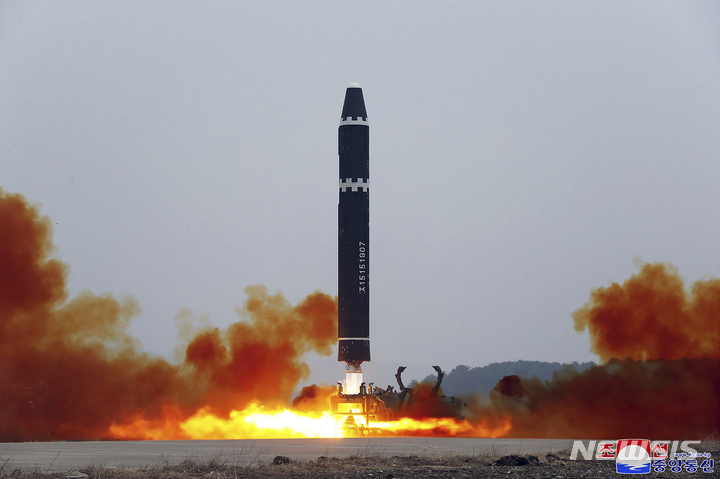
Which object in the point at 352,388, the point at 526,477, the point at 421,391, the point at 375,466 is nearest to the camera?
the point at 526,477

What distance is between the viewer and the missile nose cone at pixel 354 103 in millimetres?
64250

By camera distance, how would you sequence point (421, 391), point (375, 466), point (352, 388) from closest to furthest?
point (375, 466) → point (352, 388) → point (421, 391)

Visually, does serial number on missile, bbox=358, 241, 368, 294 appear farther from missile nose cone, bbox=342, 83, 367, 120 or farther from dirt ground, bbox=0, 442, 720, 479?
dirt ground, bbox=0, 442, 720, 479

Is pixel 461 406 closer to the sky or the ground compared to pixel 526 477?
closer to the sky

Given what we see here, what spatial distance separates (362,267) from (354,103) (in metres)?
9.86

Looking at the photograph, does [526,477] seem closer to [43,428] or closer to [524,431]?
[524,431]

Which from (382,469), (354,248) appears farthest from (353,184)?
(382,469)

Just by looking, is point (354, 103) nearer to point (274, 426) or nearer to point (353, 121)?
point (353, 121)

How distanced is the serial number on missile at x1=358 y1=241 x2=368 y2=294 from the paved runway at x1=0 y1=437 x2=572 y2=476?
904 centimetres

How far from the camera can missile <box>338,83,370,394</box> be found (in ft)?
207

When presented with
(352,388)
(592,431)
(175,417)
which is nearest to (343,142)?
(352,388)

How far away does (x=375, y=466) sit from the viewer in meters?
43.3

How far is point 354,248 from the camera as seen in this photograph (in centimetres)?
6369

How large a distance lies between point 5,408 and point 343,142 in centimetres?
2590
